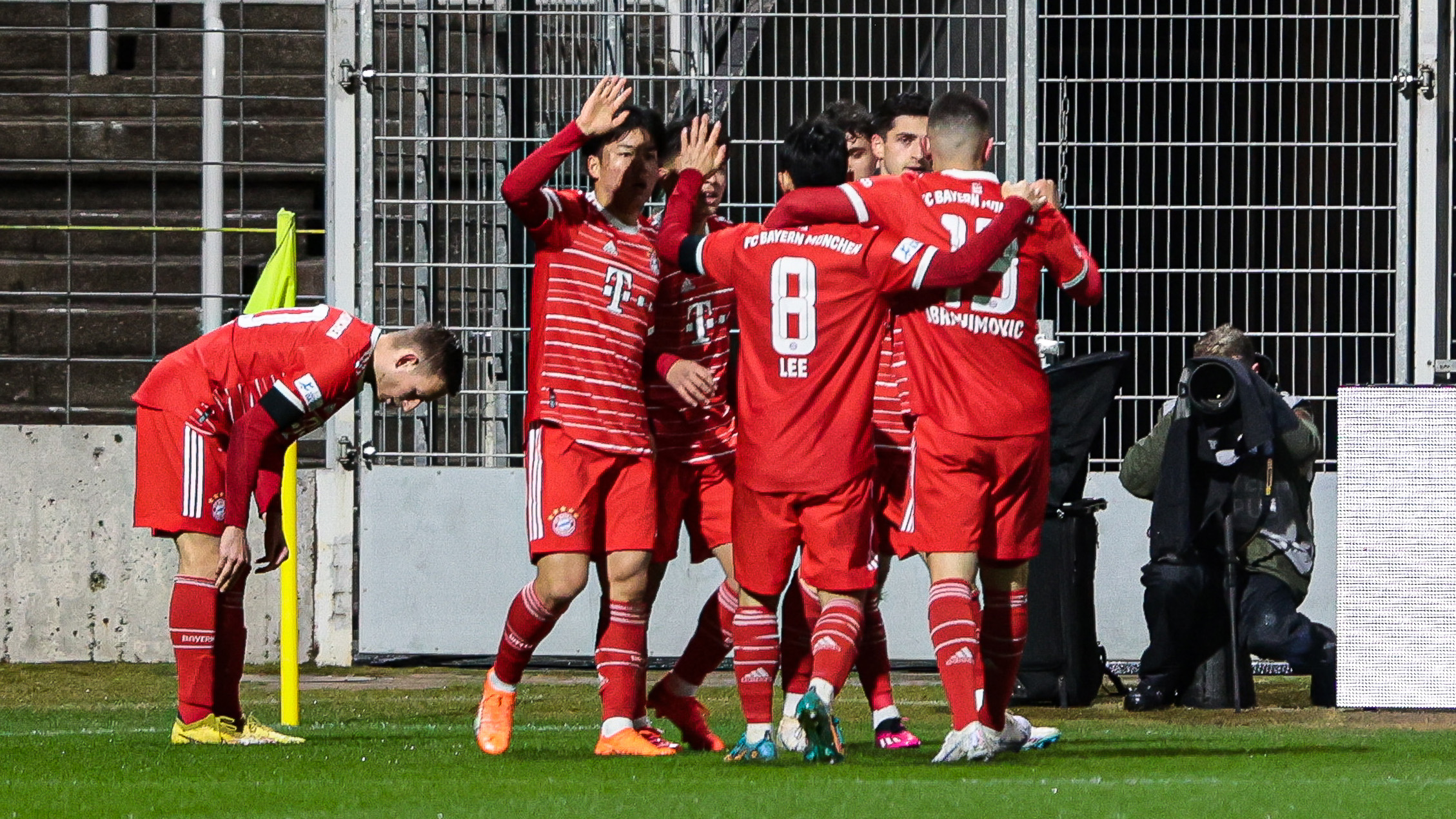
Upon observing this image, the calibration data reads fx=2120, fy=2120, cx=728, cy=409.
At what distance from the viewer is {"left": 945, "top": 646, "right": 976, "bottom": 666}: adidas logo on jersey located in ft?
18.0

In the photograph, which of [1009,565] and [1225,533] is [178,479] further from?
[1225,533]

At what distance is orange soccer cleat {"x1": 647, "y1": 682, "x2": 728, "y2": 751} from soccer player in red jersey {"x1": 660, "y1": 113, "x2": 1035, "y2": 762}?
61 centimetres

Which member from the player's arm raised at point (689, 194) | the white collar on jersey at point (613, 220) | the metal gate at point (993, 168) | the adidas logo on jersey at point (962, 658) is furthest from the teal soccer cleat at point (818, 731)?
Answer: the metal gate at point (993, 168)

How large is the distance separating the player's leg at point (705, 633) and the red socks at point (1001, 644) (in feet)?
2.56

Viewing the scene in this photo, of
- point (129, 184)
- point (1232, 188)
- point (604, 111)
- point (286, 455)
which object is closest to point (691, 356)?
point (604, 111)

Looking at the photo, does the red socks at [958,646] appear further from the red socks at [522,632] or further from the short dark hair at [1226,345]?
the short dark hair at [1226,345]

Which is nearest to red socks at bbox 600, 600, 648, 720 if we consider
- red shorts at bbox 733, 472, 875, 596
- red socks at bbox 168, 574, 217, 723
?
red shorts at bbox 733, 472, 875, 596

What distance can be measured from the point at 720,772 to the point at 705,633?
3.46 ft

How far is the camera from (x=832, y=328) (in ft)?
18.2

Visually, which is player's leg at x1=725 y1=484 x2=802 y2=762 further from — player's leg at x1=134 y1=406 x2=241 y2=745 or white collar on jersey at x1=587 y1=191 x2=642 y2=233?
player's leg at x1=134 y1=406 x2=241 y2=745

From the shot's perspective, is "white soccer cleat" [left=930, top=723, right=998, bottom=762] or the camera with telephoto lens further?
the camera with telephoto lens

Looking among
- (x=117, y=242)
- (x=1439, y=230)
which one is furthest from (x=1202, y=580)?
(x=117, y=242)

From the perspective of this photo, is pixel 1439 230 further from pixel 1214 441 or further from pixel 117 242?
pixel 117 242

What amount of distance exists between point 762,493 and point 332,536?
4876 millimetres
